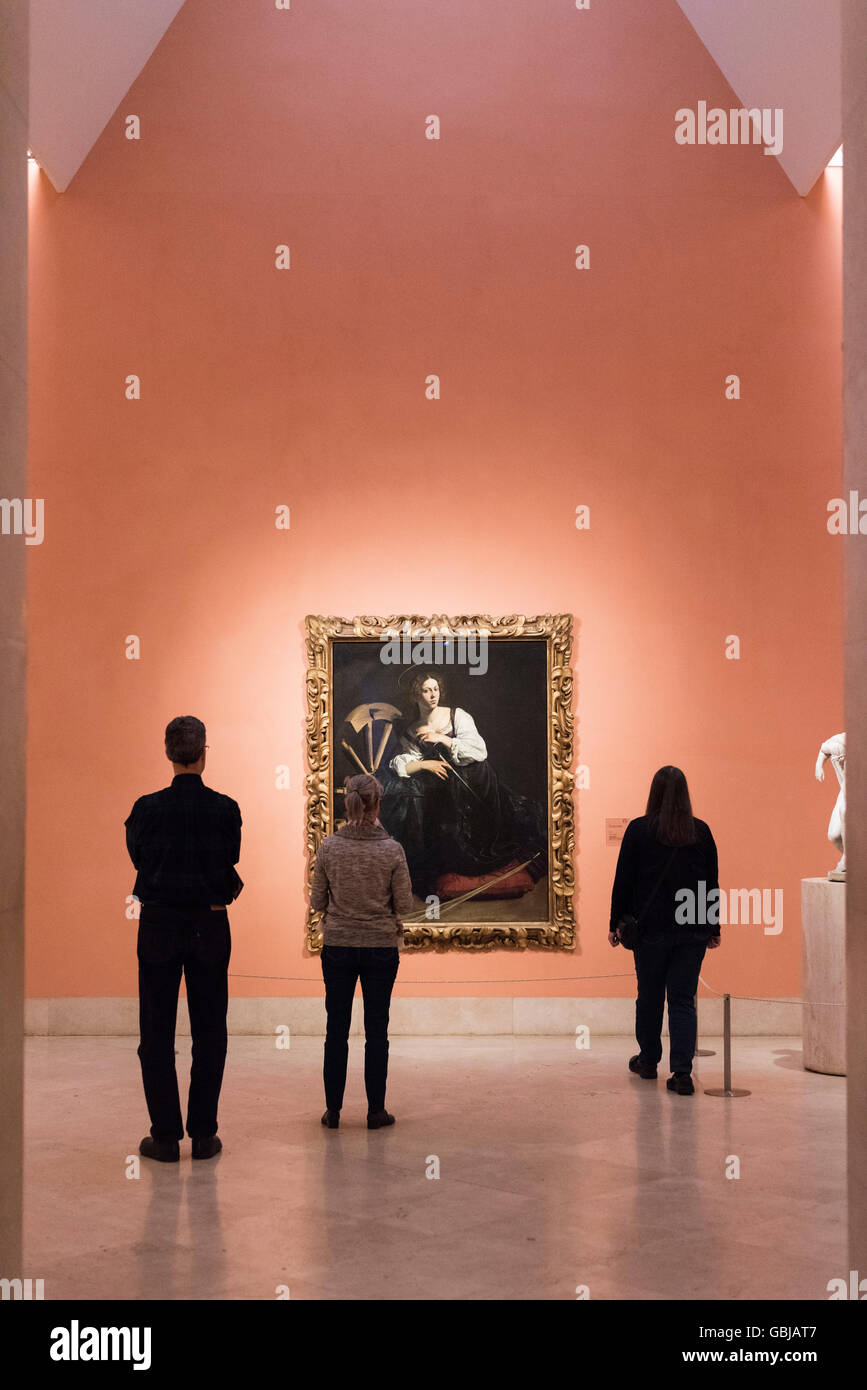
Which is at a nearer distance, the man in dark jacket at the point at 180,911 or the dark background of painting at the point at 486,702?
the man in dark jacket at the point at 180,911

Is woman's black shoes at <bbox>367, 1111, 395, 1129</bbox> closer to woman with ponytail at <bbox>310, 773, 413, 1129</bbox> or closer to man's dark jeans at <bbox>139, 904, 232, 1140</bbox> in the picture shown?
woman with ponytail at <bbox>310, 773, 413, 1129</bbox>

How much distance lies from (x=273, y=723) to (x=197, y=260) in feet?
13.3

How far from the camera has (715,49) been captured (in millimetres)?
11648

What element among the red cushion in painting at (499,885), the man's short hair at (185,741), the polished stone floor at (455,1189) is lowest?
the polished stone floor at (455,1189)

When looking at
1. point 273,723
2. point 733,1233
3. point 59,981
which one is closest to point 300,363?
point 273,723

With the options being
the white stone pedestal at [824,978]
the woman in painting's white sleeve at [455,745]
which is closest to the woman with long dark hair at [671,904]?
the white stone pedestal at [824,978]

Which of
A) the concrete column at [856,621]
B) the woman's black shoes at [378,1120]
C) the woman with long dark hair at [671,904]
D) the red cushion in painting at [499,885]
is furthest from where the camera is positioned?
the red cushion in painting at [499,885]

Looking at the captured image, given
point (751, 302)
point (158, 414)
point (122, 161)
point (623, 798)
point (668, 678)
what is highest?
point (122, 161)

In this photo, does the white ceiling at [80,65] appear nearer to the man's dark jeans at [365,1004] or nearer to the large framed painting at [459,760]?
the large framed painting at [459,760]

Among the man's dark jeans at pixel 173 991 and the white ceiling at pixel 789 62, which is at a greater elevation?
the white ceiling at pixel 789 62

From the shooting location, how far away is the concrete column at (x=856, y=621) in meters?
4.59

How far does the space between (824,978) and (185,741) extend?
5248 millimetres

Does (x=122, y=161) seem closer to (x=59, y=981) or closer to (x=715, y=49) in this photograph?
(x=715, y=49)

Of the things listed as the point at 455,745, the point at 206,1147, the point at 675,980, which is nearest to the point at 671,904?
the point at 675,980
